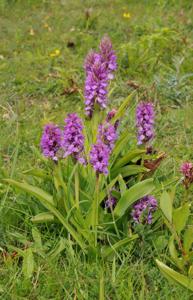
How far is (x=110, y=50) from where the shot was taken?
2359 millimetres

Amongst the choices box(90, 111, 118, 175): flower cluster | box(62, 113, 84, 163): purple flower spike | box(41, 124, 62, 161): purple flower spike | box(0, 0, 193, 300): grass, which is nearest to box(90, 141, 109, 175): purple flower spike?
box(90, 111, 118, 175): flower cluster

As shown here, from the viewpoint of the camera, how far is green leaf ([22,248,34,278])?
2.27m

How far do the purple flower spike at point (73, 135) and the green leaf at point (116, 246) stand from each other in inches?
17.3

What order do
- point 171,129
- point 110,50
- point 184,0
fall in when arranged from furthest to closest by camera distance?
point 184,0 → point 171,129 → point 110,50

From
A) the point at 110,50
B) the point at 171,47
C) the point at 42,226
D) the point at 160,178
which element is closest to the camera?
the point at 110,50

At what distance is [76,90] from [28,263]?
225 cm

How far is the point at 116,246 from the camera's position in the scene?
230 centimetres

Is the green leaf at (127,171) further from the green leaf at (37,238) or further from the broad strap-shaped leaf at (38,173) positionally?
the green leaf at (37,238)

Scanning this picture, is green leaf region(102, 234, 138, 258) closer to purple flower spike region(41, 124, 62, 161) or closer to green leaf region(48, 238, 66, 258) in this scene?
green leaf region(48, 238, 66, 258)

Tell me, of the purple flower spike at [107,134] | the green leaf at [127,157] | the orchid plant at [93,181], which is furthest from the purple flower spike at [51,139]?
the green leaf at [127,157]

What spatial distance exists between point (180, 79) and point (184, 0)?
2351 mm

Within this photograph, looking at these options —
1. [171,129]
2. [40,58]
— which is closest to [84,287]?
[171,129]

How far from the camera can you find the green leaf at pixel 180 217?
2.26 m

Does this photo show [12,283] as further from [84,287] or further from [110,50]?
[110,50]
